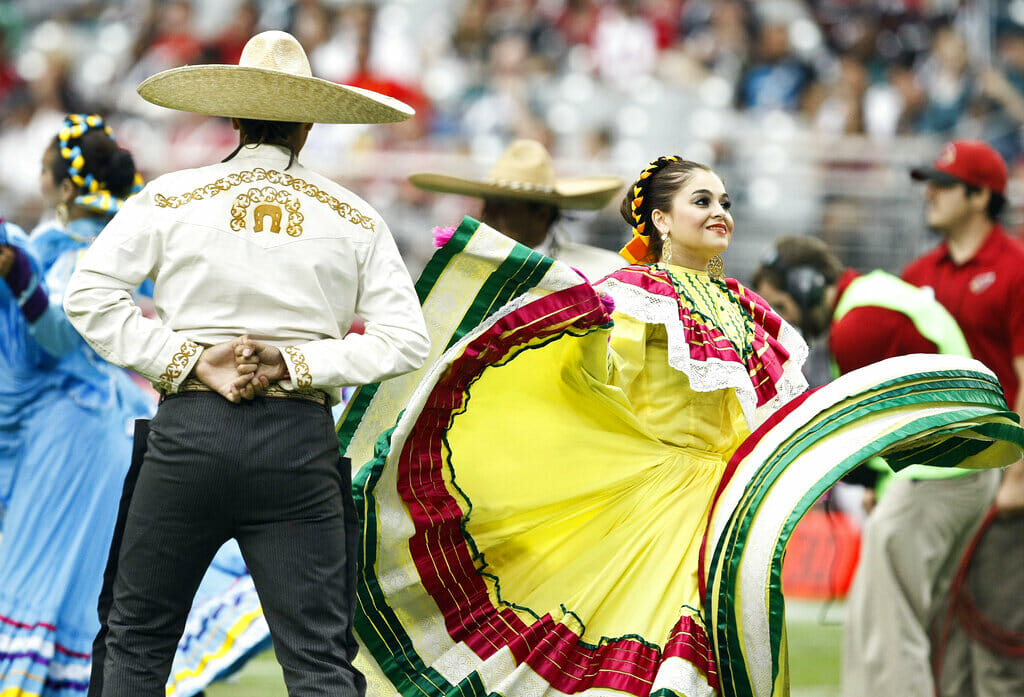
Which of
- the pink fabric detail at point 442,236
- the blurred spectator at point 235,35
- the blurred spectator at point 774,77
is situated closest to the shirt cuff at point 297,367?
the pink fabric detail at point 442,236

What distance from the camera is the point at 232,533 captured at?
3.86m

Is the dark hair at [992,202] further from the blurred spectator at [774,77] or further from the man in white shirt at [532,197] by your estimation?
the blurred spectator at [774,77]

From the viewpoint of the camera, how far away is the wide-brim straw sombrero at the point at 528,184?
262 inches

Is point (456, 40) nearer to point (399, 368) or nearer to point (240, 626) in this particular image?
point (240, 626)

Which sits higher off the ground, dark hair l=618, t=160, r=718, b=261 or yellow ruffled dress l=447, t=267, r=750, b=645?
dark hair l=618, t=160, r=718, b=261

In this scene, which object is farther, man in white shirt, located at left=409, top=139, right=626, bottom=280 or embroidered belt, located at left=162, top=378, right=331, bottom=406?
man in white shirt, located at left=409, top=139, right=626, bottom=280

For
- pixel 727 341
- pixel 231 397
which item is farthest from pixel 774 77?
pixel 231 397

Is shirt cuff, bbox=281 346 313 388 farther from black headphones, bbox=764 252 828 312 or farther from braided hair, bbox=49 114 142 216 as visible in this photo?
black headphones, bbox=764 252 828 312

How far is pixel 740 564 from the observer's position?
4219 millimetres

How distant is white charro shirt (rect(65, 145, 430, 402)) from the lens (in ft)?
12.4

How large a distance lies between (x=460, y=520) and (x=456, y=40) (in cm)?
1058

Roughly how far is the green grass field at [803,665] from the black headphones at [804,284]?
4.53ft

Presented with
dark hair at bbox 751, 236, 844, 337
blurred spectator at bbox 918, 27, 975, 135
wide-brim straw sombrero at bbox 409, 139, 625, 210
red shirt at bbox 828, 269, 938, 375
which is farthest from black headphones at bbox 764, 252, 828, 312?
blurred spectator at bbox 918, 27, 975, 135

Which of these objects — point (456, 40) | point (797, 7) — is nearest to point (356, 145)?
point (456, 40)
